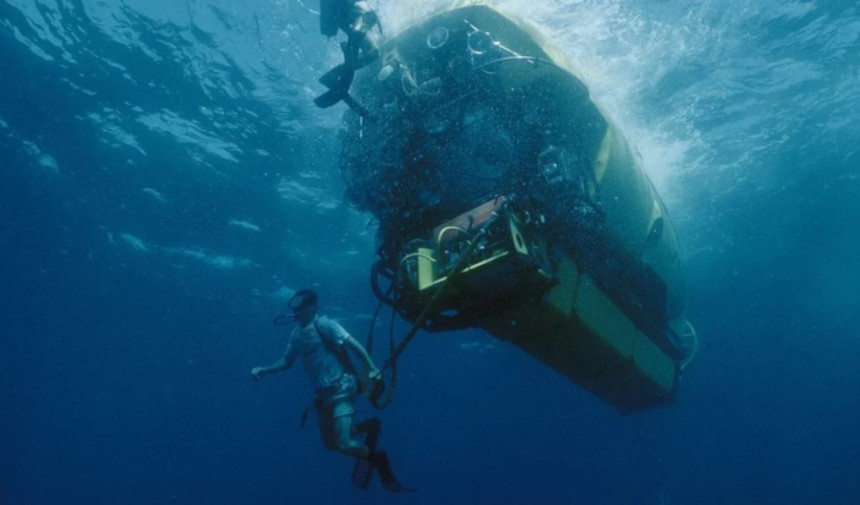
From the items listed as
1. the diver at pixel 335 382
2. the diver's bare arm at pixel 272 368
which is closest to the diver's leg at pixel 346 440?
the diver at pixel 335 382

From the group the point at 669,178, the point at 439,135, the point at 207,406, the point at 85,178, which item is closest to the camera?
the point at 439,135

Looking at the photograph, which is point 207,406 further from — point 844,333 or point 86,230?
point 844,333

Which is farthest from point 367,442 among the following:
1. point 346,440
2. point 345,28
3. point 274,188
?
point 274,188

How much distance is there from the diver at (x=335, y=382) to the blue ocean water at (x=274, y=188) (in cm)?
417

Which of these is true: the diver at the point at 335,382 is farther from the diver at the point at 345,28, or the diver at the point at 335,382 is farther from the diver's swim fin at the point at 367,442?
the diver at the point at 345,28

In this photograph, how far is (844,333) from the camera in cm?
4359

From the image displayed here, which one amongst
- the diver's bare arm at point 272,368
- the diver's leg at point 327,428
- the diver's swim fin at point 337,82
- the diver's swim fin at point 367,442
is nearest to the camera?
the diver's swim fin at point 337,82

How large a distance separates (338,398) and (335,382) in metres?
0.21

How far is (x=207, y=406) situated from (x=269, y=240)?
116 feet

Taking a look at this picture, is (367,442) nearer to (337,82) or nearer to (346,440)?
(346,440)

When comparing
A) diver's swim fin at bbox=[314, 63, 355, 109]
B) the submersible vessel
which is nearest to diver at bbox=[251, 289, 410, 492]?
the submersible vessel

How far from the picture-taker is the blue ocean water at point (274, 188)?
9.95 metres

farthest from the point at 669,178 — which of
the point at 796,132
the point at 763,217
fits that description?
the point at 763,217

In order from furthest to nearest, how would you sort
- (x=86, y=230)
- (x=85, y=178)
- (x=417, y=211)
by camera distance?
(x=86, y=230), (x=85, y=178), (x=417, y=211)
